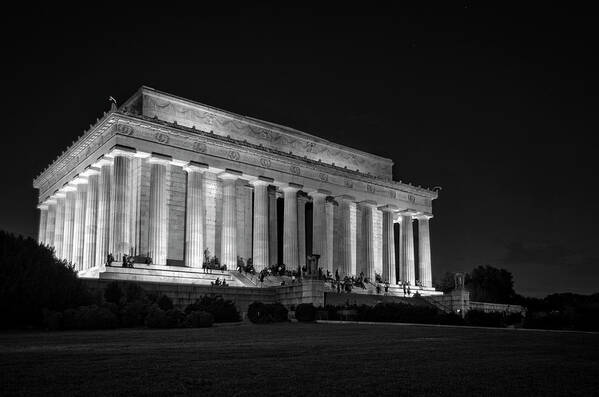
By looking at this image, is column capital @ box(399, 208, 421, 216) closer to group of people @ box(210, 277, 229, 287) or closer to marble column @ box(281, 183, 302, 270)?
marble column @ box(281, 183, 302, 270)

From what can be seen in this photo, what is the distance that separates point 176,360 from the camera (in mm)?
14711

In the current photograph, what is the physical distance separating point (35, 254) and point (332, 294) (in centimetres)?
2450

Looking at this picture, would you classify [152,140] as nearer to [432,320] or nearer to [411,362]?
[432,320]

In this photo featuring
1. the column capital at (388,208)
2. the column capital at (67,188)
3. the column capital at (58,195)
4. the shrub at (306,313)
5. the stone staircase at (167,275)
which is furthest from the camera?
the column capital at (388,208)

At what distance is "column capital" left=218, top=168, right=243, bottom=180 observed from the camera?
6019 centimetres

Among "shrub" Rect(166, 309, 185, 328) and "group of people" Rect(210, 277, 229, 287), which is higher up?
"group of people" Rect(210, 277, 229, 287)

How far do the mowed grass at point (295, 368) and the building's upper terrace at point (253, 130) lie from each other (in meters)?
40.8

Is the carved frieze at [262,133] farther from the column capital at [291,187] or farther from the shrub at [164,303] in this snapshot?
the shrub at [164,303]

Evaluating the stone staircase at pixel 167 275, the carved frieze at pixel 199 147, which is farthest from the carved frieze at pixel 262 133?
the stone staircase at pixel 167 275

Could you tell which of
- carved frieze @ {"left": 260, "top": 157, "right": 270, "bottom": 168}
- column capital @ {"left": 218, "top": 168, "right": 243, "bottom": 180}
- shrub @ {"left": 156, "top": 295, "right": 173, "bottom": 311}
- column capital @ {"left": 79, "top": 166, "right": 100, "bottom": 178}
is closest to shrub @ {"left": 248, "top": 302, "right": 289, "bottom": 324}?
shrub @ {"left": 156, "top": 295, "right": 173, "bottom": 311}

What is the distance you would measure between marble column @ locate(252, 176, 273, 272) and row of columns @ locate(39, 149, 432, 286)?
102mm

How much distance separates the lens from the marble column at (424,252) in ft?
261

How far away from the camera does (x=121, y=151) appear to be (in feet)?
172

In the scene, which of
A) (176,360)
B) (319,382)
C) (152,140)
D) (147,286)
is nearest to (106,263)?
(147,286)
